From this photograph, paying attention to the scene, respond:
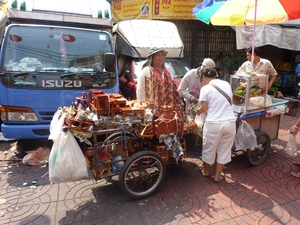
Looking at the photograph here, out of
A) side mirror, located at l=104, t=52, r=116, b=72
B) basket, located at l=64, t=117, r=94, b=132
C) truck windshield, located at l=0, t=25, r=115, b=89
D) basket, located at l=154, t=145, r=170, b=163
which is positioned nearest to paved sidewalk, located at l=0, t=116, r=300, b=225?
basket, located at l=154, t=145, r=170, b=163

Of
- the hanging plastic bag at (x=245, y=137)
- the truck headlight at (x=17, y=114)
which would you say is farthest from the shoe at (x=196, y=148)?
the truck headlight at (x=17, y=114)

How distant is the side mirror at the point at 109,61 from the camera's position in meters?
4.14

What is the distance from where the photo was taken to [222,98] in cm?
331

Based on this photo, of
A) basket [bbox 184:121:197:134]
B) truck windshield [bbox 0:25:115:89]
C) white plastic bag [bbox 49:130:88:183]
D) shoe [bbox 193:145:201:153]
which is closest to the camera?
white plastic bag [bbox 49:130:88:183]

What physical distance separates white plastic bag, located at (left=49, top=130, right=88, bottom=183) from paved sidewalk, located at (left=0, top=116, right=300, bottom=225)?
0.51 m

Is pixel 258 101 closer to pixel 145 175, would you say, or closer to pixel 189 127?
pixel 189 127

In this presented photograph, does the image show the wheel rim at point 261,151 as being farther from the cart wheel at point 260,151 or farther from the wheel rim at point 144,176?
the wheel rim at point 144,176

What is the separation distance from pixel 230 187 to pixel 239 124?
92 centimetres

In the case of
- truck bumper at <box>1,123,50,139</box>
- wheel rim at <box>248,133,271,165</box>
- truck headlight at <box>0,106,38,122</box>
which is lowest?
wheel rim at <box>248,133,271,165</box>

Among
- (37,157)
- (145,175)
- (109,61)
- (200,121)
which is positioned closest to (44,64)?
(109,61)

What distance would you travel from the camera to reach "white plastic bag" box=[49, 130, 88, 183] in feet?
9.09

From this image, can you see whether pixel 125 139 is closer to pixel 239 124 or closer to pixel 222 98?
pixel 222 98

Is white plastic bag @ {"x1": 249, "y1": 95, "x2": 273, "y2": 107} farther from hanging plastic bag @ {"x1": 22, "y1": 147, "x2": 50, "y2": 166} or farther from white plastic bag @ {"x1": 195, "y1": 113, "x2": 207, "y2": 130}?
hanging plastic bag @ {"x1": 22, "y1": 147, "x2": 50, "y2": 166}

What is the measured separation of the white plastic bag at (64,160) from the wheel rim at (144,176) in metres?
0.69
